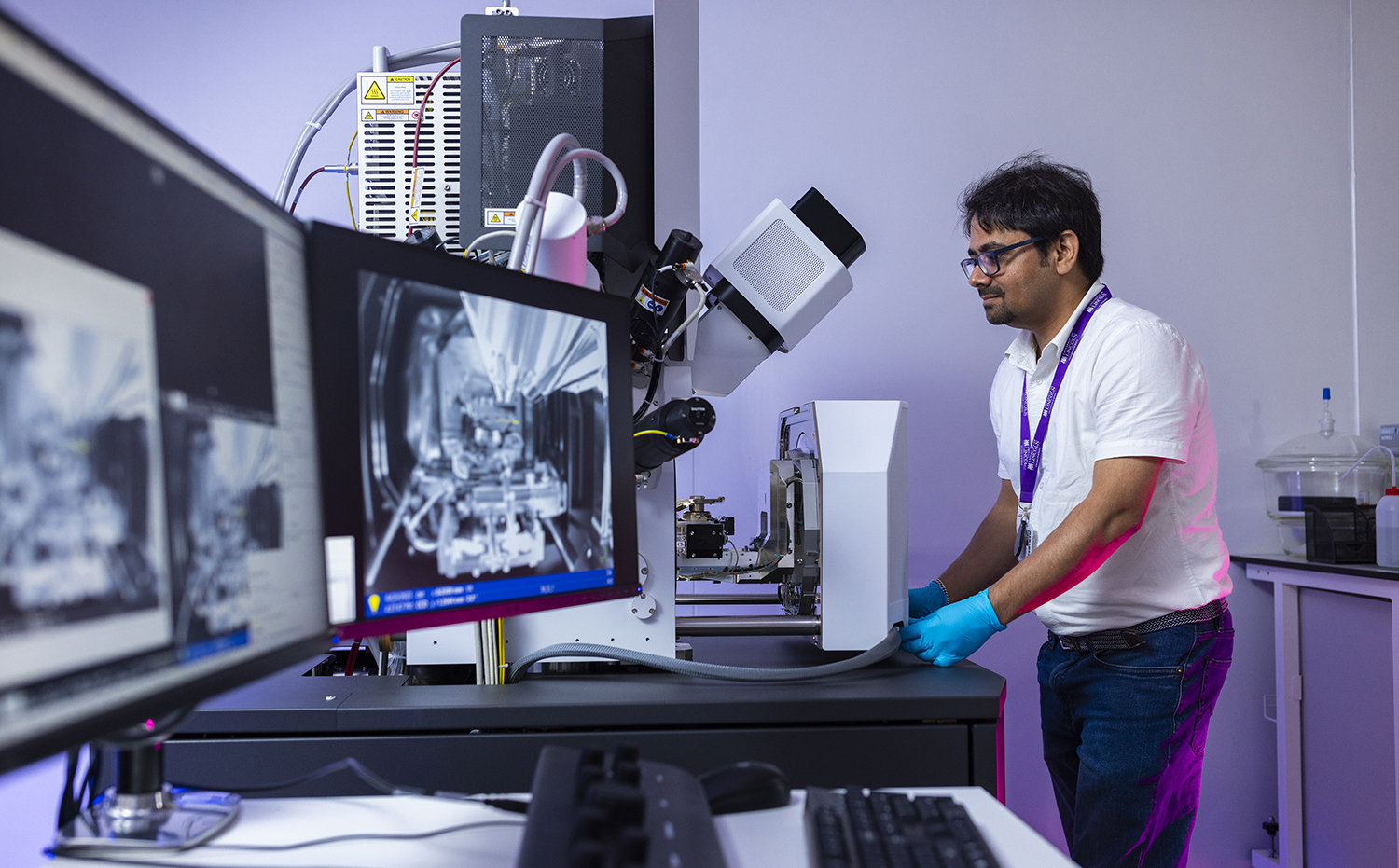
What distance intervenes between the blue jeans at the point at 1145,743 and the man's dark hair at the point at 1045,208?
0.79m

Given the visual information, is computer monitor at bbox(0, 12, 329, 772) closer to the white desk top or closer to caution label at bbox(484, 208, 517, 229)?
the white desk top

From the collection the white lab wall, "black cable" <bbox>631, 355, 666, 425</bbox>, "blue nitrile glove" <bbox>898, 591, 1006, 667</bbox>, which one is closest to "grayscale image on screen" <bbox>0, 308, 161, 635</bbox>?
"black cable" <bbox>631, 355, 666, 425</bbox>

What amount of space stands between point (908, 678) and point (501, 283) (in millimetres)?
813

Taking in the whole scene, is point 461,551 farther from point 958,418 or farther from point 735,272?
point 958,418

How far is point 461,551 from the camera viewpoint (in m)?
0.71

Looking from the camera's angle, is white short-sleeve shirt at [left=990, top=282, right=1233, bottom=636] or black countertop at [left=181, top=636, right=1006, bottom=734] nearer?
black countertop at [left=181, top=636, right=1006, bottom=734]

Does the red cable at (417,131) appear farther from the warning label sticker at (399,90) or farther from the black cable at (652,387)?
the black cable at (652,387)

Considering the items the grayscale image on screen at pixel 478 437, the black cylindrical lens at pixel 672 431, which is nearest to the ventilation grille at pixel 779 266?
the black cylindrical lens at pixel 672 431

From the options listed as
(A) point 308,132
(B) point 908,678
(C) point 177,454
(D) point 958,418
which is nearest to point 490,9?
(A) point 308,132

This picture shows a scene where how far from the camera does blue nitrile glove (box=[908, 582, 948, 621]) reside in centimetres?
168

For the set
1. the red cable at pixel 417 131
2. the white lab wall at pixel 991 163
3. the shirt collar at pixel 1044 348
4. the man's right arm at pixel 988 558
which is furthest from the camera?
the white lab wall at pixel 991 163

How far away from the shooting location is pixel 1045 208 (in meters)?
1.63

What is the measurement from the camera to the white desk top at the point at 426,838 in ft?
2.03

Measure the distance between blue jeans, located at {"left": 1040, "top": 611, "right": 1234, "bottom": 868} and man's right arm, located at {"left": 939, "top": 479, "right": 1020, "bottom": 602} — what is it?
32cm
